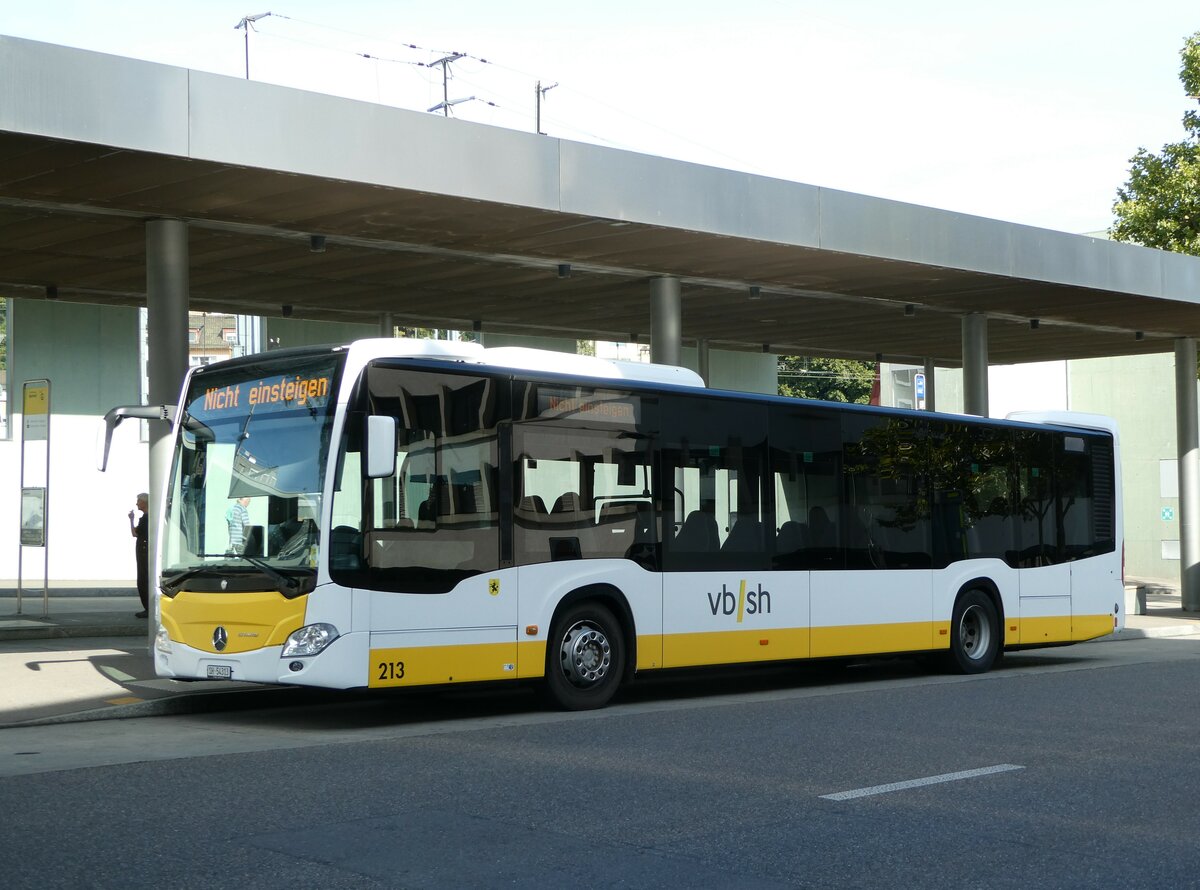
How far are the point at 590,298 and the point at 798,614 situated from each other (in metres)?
8.98

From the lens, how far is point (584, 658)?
12906mm

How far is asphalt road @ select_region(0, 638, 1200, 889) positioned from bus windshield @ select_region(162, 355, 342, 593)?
4.43ft

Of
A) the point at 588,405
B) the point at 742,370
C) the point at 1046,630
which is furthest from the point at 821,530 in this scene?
the point at 742,370

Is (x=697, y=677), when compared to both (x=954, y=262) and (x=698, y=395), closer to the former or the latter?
(x=698, y=395)

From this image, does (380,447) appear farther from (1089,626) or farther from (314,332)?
(314,332)

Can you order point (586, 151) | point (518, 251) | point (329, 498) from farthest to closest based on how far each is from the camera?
1. point (518, 251)
2. point (586, 151)
3. point (329, 498)

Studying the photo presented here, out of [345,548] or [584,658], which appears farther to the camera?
[584,658]

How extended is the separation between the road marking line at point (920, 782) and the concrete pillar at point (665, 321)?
35.3 ft

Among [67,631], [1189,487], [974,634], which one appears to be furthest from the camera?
[1189,487]

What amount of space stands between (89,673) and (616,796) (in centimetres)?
772

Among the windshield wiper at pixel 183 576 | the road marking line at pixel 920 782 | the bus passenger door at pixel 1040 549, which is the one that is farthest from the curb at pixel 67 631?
the road marking line at pixel 920 782

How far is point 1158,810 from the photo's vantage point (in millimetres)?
8109

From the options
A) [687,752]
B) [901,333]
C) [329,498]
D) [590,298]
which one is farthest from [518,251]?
[901,333]

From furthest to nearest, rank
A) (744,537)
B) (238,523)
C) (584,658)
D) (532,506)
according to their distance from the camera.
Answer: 1. (744,537)
2. (584,658)
3. (532,506)
4. (238,523)
